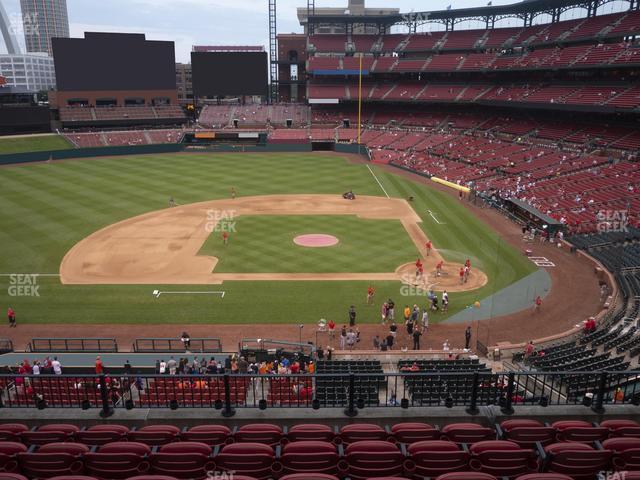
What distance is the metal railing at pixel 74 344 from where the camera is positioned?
23.3 meters

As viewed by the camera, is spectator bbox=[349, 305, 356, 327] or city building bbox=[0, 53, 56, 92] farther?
city building bbox=[0, 53, 56, 92]

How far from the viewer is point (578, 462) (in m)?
7.06

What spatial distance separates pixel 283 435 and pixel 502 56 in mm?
81027

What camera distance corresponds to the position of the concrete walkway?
2695cm

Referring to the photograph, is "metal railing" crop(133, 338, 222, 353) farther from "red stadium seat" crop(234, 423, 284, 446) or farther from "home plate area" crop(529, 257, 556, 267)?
"home plate area" crop(529, 257, 556, 267)

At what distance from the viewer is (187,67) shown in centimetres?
14475

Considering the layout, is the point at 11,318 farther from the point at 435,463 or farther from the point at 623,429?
the point at 623,429

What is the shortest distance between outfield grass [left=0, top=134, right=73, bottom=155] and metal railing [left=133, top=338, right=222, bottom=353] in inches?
2473

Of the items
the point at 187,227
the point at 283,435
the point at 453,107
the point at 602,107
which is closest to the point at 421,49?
the point at 453,107

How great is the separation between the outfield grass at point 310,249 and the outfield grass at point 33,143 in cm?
4977

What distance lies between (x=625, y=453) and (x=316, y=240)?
1243 inches

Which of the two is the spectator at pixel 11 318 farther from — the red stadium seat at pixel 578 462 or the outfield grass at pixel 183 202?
the red stadium seat at pixel 578 462

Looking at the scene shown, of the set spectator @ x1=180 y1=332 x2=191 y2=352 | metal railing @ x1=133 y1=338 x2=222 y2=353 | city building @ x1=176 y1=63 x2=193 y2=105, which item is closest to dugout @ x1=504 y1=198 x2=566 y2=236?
metal railing @ x1=133 y1=338 x2=222 y2=353

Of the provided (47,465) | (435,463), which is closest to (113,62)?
(47,465)
